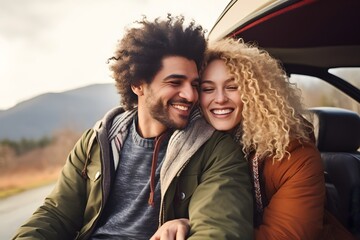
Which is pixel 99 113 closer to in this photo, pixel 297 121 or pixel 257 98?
pixel 257 98

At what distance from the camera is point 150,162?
1.95 m

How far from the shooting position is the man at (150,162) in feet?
5.87

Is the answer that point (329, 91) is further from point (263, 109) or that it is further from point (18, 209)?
point (18, 209)

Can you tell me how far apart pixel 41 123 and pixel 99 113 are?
351 millimetres

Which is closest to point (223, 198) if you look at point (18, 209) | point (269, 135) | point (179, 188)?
point (179, 188)

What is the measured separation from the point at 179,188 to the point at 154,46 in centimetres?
71

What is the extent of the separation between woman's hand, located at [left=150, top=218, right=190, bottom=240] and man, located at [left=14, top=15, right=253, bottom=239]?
49mm

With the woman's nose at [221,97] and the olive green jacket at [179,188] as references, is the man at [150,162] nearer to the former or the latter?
the olive green jacket at [179,188]

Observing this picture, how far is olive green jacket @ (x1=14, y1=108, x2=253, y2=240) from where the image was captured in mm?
1627

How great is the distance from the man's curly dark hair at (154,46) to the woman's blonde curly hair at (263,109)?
118 mm

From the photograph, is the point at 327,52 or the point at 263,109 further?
the point at 327,52

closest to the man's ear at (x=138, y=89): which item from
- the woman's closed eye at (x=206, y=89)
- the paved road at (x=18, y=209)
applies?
the woman's closed eye at (x=206, y=89)

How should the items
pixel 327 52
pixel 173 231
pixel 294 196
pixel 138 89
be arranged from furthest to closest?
pixel 327 52, pixel 138 89, pixel 294 196, pixel 173 231

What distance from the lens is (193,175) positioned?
182 centimetres
